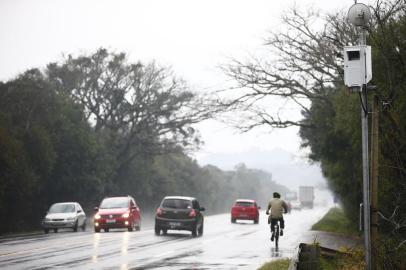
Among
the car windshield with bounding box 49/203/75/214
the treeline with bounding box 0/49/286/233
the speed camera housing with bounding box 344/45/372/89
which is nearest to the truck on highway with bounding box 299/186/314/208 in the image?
the treeline with bounding box 0/49/286/233

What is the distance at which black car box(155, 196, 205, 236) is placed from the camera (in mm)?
31531

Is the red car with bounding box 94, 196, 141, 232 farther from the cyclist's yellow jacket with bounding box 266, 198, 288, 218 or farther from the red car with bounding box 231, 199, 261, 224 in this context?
the red car with bounding box 231, 199, 261, 224

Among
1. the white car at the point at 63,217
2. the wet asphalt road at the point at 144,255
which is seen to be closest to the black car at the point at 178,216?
the wet asphalt road at the point at 144,255

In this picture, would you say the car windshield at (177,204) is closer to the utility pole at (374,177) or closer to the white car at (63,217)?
the white car at (63,217)

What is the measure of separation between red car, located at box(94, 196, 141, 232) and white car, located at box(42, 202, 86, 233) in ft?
7.58

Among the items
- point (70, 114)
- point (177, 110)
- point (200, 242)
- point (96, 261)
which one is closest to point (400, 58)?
point (96, 261)

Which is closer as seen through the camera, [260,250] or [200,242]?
[260,250]

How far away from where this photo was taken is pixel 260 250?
23125 millimetres

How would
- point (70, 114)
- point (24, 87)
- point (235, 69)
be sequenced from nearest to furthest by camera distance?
1. point (235, 69)
2. point (24, 87)
3. point (70, 114)

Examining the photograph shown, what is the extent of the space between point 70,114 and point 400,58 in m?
41.8

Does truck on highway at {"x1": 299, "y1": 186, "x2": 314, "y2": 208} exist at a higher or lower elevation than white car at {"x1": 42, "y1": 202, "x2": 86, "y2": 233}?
higher

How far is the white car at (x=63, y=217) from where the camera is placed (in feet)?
124

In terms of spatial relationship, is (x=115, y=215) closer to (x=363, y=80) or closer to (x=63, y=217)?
(x=63, y=217)

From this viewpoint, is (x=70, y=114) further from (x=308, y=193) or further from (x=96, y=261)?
(x=308, y=193)
